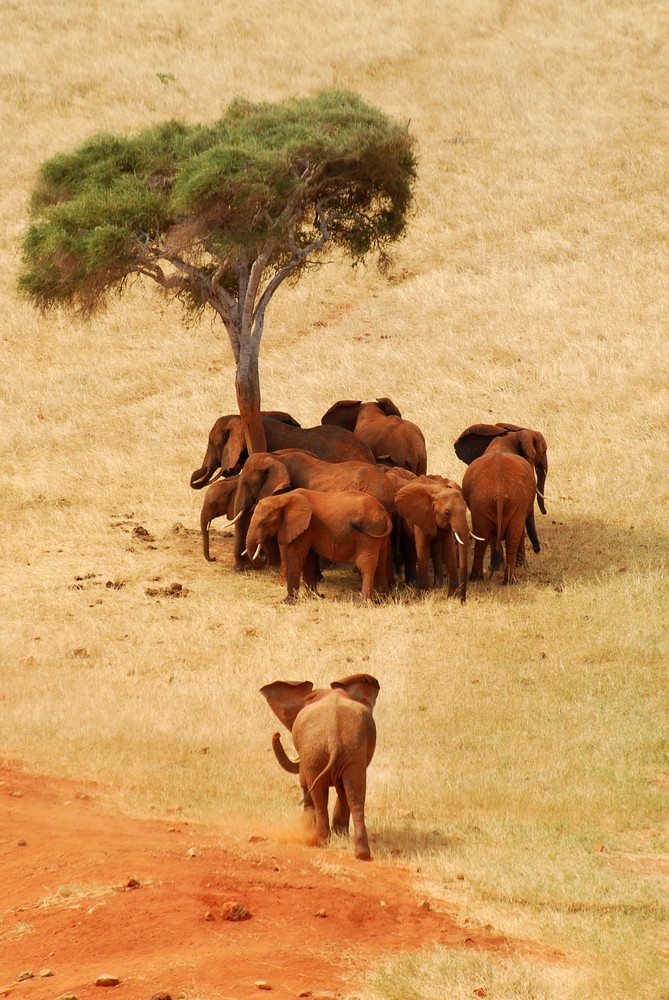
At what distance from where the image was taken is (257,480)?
53.2ft

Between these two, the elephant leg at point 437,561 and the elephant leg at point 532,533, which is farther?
the elephant leg at point 532,533

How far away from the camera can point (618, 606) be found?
47.0 feet

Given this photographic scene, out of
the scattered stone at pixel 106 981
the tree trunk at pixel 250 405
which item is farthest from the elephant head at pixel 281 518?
the scattered stone at pixel 106 981

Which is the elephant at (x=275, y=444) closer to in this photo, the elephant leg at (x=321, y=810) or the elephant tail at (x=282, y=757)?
the elephant tail at (x=282, y=757)

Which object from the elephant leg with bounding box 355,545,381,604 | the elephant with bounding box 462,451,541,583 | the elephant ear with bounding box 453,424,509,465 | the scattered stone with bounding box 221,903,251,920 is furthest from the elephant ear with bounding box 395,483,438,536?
the scattered stone with bounding box 221,903,251,920

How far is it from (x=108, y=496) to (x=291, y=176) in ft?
19.3

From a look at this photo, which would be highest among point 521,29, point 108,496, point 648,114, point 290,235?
point 521,29

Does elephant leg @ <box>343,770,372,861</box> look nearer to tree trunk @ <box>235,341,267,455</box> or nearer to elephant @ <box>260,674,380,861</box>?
elephant @ <box>260,674,380,861</box>

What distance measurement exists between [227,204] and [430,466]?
5964mm

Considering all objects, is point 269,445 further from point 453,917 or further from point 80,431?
point 453,917

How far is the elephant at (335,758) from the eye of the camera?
8.39 m

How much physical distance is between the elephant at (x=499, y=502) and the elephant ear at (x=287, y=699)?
6775 millimetres

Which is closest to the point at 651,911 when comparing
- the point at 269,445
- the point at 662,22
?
the point at 269,445

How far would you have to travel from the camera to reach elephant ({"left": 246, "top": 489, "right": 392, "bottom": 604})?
14877 mm
